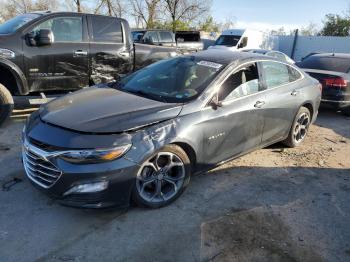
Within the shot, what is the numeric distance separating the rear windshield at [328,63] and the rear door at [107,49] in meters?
4.67

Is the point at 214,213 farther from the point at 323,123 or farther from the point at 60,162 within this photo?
the point at 323,123

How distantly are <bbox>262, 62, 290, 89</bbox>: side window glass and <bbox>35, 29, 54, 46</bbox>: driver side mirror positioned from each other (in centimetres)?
374

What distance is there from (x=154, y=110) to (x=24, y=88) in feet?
12.0

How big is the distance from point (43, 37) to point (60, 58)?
51 centimetres

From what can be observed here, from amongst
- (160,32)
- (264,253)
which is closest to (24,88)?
(264,253)

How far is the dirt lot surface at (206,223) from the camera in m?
3.27

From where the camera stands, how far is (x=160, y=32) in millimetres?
17031

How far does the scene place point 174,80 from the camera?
4.64 metres

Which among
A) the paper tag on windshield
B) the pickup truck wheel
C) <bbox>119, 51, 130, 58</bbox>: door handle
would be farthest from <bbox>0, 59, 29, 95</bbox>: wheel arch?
the paper tag on windshield

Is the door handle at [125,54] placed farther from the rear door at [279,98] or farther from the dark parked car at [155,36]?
the dark parked car at [155,36]

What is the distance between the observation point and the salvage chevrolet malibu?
3402 mm

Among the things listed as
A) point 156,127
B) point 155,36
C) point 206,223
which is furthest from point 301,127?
point 155,36

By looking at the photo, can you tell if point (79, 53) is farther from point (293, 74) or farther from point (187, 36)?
point (187, 36)

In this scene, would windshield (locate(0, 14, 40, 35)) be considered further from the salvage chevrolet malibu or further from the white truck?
the white truck
